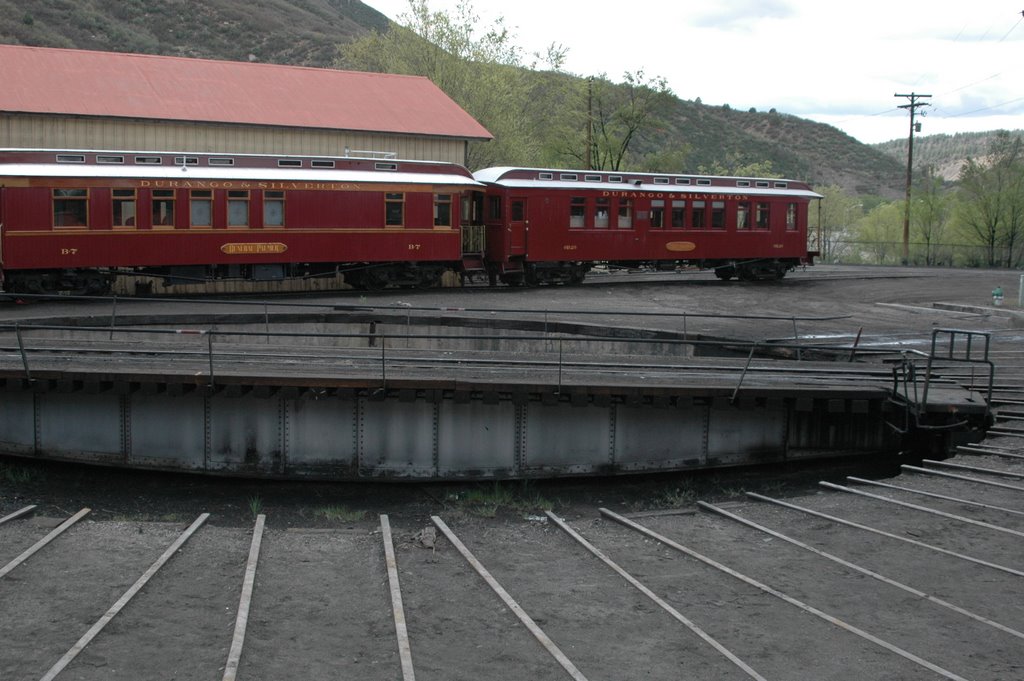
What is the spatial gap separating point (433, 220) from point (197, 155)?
6.93 m

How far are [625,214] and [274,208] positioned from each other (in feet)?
37.6

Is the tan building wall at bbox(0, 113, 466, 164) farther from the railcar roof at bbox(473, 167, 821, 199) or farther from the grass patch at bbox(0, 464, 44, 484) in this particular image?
the grass patch at bbox(0, 464, 44, 484)

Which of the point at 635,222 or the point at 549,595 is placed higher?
the point at 635,222

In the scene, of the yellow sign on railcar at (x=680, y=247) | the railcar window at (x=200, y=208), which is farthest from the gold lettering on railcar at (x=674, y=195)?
the railcar window at (x=200, y=208)

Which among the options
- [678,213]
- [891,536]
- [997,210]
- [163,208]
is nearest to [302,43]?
[997,210]

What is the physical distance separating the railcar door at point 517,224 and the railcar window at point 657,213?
4.74 metres

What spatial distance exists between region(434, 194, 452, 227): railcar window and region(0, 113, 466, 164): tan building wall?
5.41m

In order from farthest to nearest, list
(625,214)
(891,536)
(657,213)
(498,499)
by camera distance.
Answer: (657,213)
(625,214)
(498,499)
(891,536)

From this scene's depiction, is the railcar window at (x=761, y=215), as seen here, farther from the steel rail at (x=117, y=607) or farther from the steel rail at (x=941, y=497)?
the steel rail at (x=117, y=607)

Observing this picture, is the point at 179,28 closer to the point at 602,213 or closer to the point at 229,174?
the point at 602,213

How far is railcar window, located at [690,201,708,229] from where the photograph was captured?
34312mm

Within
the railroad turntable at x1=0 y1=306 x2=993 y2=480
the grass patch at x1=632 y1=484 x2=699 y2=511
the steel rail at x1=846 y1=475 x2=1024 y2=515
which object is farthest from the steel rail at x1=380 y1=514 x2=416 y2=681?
the steel rail at x1=846 y1=475 x2=1024 y2=515

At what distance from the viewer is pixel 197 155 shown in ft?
89.5

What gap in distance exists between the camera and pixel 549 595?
A: 370 inches
